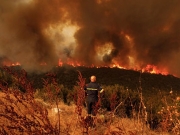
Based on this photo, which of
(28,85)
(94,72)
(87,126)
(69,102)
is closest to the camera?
(87,126)

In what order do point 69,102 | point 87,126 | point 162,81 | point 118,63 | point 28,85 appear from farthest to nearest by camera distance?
point 118,63, point 162,81, point 69,102, point 28,85, point 87,126

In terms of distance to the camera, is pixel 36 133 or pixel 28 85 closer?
pixel 36 133

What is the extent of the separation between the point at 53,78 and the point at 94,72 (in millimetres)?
67095

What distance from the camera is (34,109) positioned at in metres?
1.32

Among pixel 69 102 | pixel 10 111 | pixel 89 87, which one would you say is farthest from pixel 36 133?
pixel 69 102

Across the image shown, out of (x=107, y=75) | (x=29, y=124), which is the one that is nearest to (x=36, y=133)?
(x=29, y=124)

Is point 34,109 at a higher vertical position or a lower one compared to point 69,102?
lower

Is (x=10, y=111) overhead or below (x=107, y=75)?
below

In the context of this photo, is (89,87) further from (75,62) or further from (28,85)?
(75,62)

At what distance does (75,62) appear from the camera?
3541 inches

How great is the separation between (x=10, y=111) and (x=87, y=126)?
40cm

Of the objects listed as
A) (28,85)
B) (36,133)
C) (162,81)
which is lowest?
(36,133)

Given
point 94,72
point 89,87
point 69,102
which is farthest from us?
point 94,72

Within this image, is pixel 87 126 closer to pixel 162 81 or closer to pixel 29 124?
pixel 29 124
